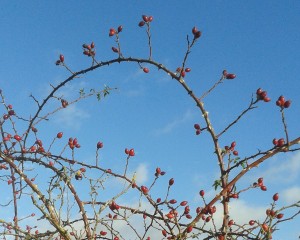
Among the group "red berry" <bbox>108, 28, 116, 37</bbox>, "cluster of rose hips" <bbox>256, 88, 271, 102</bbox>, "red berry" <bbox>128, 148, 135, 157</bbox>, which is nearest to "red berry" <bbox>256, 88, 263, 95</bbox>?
"cluster of rose hips" <bbox>256, 88, 271, 102</bbox>

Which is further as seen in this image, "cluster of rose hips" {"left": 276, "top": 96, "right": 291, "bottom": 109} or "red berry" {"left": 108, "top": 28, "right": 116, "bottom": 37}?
"red berry" {"left": 108, "top": 28, "right": 116, "bottom": 37}

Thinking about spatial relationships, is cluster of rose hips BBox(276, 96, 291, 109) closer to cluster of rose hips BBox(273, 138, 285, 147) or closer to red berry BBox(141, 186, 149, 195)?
cluster of rose hips BBox(273, 138, 285, 147)

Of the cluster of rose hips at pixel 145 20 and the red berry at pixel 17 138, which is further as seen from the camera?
the red berry at pixel 17 138

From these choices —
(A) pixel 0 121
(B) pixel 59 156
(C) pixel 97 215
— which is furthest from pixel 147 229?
(A) pixel 0 121

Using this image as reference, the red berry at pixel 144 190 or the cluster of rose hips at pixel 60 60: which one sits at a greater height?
the cluster of rose hips at pixel 60 60

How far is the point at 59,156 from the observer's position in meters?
5.22

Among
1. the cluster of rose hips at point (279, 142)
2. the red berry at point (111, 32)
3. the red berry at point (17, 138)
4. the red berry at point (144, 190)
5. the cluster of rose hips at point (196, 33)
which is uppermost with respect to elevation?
the red berry at point (111, 32)

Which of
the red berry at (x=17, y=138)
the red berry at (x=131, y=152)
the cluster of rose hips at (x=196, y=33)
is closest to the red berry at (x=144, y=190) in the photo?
the red berry at (x=131, y=152)

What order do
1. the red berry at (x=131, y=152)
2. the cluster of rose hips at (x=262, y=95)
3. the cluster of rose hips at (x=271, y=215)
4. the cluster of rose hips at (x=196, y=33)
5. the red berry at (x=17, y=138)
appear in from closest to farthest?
1. the cluster of rose hips at (x=271, y=215)
2. the cluster of rose hips at (x=262, y=95)
3. the cluster of rose hips at (x=196, y=33)
4. the red berry at (x=131, y=152)
5. the red berry at (x=17, y=138)

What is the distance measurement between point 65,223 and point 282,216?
2130mm

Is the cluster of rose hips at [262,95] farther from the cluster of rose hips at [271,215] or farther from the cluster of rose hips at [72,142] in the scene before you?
the cluster of rose hips at [72,142]

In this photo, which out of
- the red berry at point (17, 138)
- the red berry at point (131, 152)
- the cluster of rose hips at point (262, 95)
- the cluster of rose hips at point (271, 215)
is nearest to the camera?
the cluster of rose hips at point (271, 215)

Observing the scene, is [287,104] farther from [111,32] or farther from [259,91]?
[111,32]

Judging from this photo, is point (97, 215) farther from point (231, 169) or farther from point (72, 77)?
point (72, 77)
